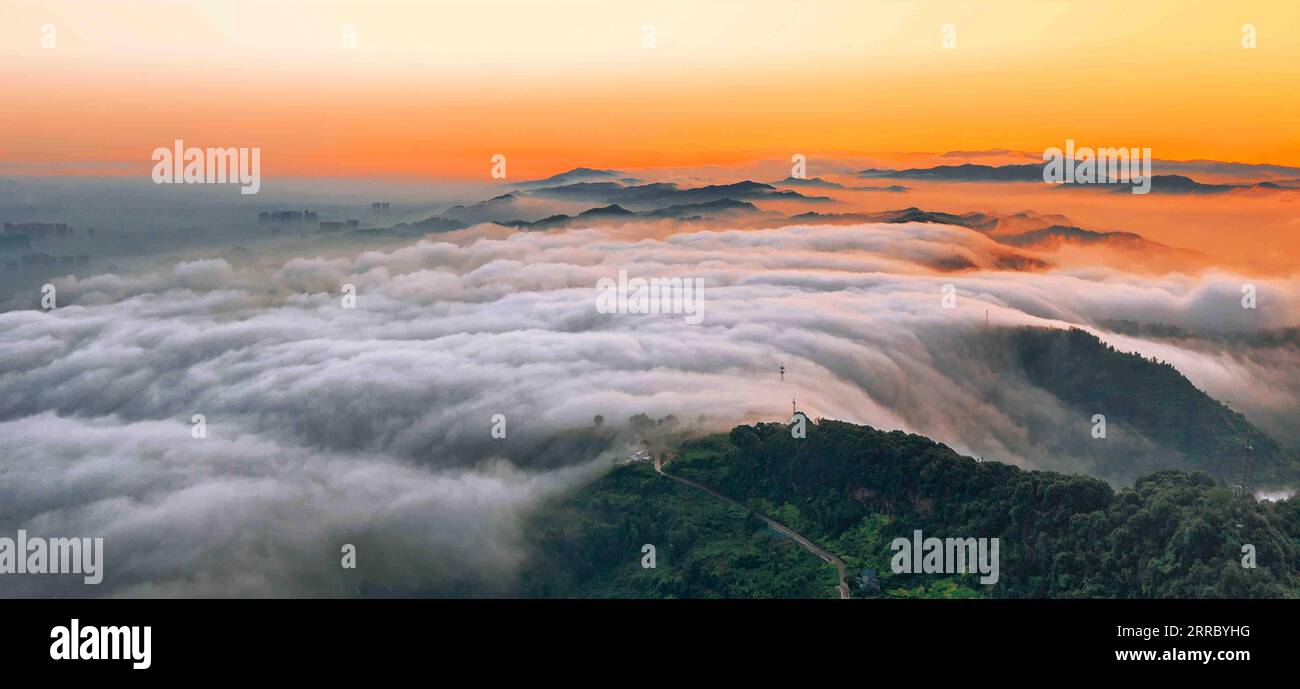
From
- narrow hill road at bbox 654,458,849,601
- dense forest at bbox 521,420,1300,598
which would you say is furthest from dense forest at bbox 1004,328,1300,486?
narrow hill road at bbox 654,458,849,601

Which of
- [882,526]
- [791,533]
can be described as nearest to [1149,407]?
[882,526]

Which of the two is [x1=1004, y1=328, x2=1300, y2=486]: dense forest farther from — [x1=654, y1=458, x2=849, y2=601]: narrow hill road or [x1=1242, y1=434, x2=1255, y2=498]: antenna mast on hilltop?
[x1=654, y1=458, x2=849, y2=601]: narrow hill road

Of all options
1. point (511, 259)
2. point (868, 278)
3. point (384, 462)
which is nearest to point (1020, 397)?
point (868, 278)

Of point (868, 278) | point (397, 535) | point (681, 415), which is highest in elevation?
point (868, 278)

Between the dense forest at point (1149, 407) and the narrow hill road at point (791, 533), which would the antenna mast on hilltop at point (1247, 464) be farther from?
the narrow hill road at point (791, 533)

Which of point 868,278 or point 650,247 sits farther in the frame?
point 650,247

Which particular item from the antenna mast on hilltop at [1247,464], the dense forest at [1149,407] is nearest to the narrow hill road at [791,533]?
the dense forest at [1149,407]

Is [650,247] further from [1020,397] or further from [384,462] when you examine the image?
[384,462]

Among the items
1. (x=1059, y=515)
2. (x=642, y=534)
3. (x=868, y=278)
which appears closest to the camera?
(x=1059, y=515)
